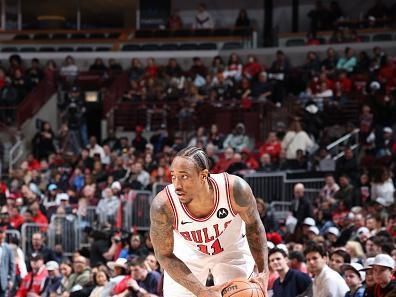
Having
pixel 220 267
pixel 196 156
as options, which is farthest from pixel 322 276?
pixel 196 156

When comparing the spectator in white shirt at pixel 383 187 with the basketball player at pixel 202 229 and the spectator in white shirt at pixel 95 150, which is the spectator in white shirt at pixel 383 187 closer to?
the spectator in white shirt at pixel 95 150

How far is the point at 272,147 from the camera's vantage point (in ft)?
68.5

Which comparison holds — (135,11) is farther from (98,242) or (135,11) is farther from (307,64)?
(98,242)

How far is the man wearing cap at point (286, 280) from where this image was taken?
11.1 metres

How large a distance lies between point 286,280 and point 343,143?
34.2 feet

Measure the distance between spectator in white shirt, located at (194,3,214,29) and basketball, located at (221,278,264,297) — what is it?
23121 millimetres

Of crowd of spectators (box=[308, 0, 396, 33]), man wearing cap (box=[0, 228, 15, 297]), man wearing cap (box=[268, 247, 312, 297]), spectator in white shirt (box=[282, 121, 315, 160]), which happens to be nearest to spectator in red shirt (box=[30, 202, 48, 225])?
man wearing cap (box=[0, 228, 15, 297])

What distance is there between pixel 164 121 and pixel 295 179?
593 centimetres

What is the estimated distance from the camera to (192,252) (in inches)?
345

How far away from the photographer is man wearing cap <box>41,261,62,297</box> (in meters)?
15.4

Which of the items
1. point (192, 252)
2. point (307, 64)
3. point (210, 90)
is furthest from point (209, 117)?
point (192, 252)

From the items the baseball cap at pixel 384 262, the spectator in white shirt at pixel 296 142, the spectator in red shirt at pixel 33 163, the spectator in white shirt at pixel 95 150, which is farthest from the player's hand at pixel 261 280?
the spectator in red shirt at pixel 33 163

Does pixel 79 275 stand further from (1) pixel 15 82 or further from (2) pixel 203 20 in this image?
(2) pixel 203 20

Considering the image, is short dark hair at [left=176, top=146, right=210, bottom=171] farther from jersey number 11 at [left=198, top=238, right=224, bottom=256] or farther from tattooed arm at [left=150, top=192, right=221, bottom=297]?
jersey number 11 at [left=198, top=238, right=224, bottom=256]
